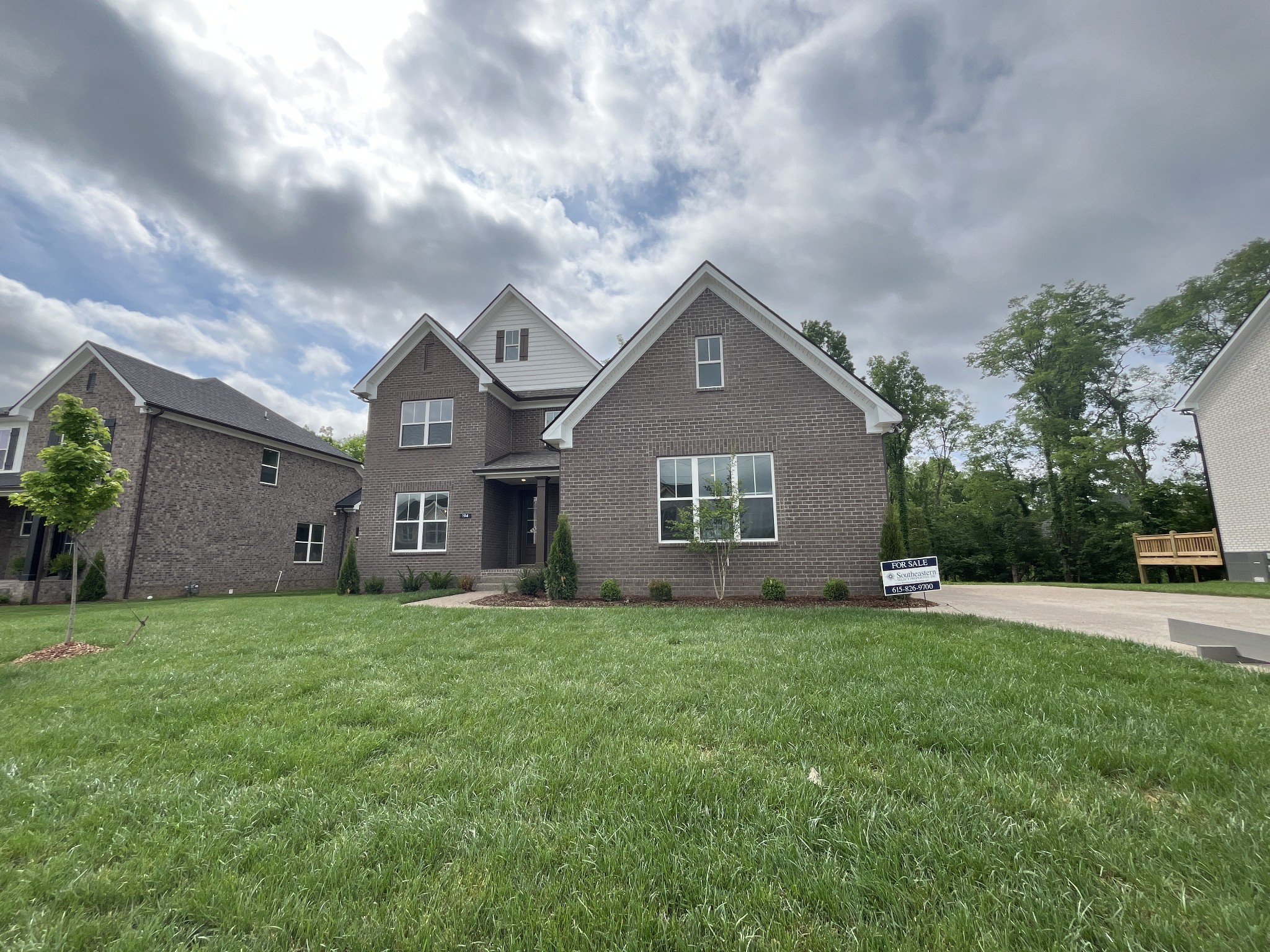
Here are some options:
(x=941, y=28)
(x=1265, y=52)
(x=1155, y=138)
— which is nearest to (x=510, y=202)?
(x=941, y=28)

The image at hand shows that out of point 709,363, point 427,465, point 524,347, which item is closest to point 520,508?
point 427,465

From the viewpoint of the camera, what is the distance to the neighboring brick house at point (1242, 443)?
50.9 feet

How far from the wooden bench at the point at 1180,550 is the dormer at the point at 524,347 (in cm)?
2129

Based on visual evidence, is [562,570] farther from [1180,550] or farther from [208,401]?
[1180,550]

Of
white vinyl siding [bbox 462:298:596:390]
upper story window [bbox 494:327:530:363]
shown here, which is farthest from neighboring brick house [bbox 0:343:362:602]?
upper story window [bbox 494:327:530:363]

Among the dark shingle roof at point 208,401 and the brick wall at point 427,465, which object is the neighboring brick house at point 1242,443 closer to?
the brick wall at point 427,465

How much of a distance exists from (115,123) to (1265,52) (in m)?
27.5

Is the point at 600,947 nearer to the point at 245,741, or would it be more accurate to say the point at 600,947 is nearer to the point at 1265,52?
the point at 245,741

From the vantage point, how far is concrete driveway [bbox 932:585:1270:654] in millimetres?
6953

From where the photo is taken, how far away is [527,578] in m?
13.0

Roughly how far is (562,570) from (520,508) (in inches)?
253

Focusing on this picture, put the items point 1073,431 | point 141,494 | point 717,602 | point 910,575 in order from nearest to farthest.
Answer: point 910,575
point 717,602
point 141,494
point 1073,431

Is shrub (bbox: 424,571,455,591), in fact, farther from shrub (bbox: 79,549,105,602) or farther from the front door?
shrub (bbox: 79,549,105,602)

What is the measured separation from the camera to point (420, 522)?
662 inches
